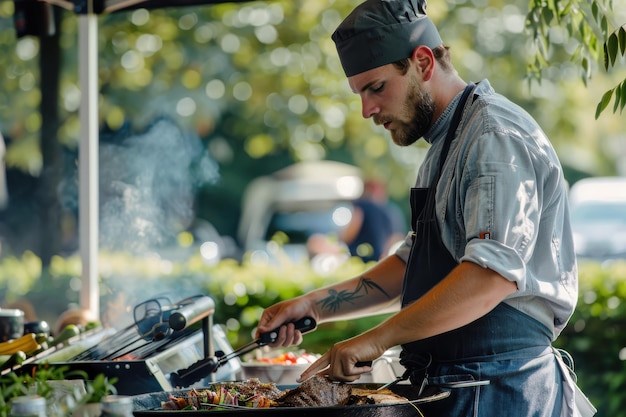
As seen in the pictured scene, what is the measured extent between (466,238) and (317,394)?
55cm

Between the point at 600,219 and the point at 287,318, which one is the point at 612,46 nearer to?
the point at 287,318

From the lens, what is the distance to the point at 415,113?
8.91ft

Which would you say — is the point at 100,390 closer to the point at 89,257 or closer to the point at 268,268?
the point at 89,257

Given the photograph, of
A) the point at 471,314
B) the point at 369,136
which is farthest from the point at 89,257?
the point at 369,136

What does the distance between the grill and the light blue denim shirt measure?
38.1 inches

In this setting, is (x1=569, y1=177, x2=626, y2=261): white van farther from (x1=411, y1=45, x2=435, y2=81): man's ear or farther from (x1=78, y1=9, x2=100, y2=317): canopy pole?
(x1=411, y1=45, x2=435, y2=81): man's ear

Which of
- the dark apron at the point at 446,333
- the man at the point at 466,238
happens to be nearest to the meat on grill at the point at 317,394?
the man at the point at 466,238

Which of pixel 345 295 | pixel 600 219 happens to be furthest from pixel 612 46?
pixel 600 219

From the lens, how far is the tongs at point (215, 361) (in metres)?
2.94

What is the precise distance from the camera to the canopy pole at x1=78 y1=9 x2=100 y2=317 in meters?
4.78

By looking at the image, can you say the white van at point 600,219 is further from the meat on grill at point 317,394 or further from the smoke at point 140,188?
the meat on grill at point 317,394

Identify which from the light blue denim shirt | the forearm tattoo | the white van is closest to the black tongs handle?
the forearm tattoo

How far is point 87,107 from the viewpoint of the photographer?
480 centimetres

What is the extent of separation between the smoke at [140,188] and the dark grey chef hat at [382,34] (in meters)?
2.65
